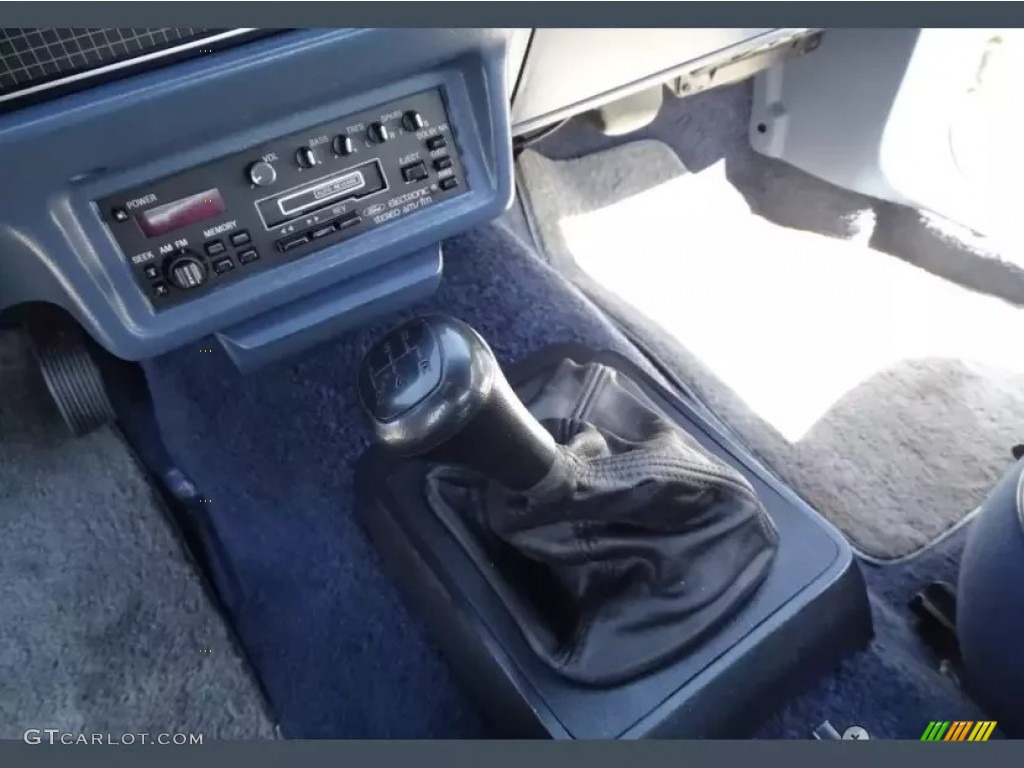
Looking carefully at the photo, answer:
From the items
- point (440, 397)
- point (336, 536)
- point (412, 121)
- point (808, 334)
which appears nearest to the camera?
point (440, 397)

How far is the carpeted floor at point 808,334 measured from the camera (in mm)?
1093

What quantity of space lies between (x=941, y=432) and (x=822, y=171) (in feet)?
1.72

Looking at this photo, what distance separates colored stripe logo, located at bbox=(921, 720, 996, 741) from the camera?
2.66ft

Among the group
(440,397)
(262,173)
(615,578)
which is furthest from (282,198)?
(615,578)

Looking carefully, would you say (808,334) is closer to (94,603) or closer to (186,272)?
(186,272)

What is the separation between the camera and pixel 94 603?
3.19 ft

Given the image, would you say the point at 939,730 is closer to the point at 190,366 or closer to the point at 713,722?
the point at 713,722

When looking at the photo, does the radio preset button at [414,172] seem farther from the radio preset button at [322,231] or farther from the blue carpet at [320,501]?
the blue carpet at [320,501]

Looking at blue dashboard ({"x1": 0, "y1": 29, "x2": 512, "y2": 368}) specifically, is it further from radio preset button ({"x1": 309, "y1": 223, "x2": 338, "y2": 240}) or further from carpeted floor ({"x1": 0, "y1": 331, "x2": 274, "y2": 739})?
carpeted floor ({"x1": 0, "y1": 331, "x2": 274, "y2": 739})

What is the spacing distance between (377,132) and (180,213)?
0.18 meters

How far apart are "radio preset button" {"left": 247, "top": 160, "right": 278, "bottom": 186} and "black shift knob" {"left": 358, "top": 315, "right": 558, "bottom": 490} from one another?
236 mm

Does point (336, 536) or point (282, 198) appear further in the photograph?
point (336, 536)

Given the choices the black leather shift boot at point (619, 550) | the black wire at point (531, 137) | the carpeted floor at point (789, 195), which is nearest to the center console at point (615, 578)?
the black leather shift boot at point (619, 550)

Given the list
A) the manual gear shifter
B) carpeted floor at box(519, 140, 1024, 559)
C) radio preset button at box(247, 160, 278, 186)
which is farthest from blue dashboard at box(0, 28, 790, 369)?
carpeted floor at box(519, 140, 1024, 559)
